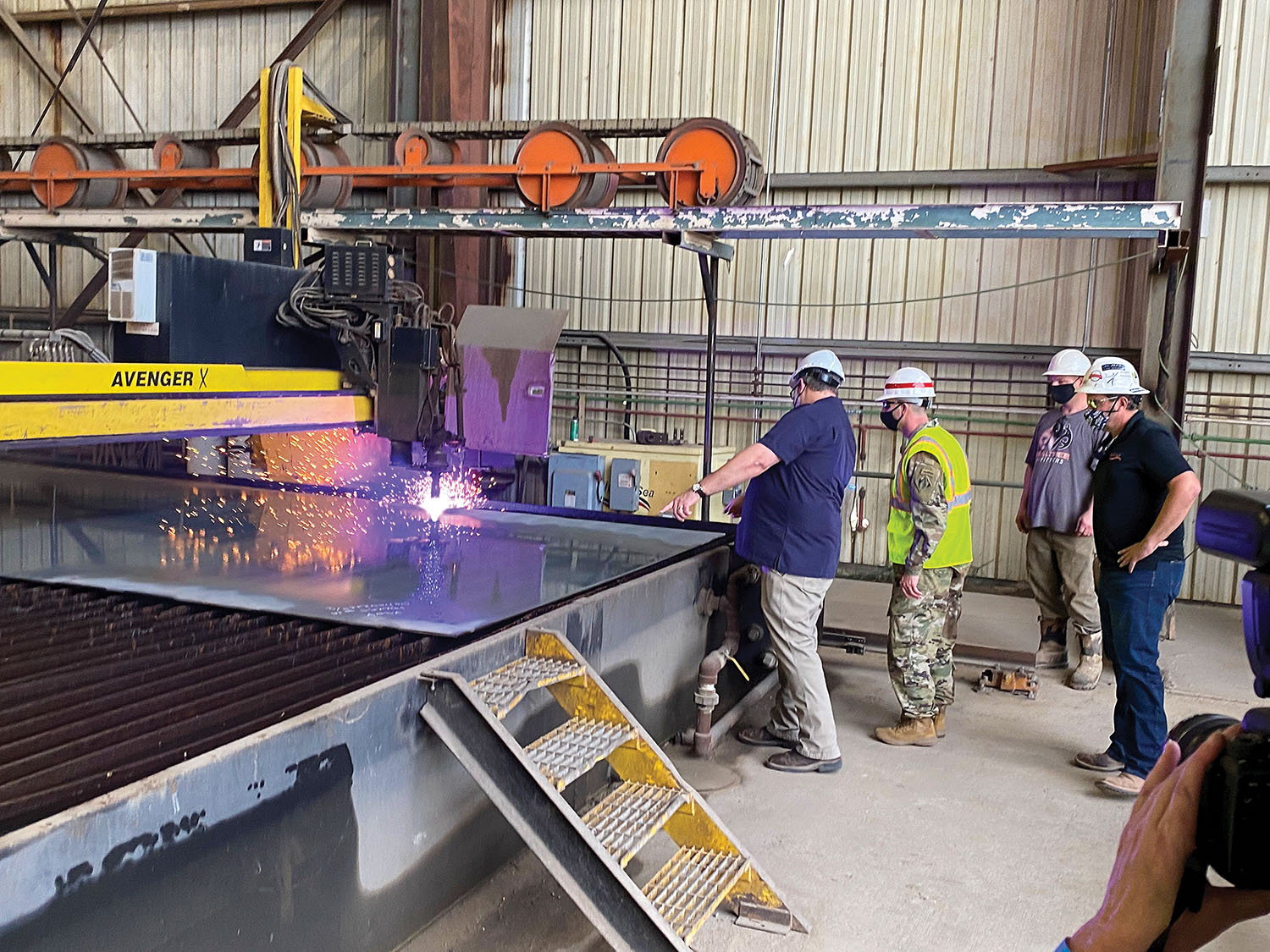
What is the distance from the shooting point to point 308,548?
12.3ft

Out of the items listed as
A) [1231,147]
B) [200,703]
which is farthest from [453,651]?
[1231,147]

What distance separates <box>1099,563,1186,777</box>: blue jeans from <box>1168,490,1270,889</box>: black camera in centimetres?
315

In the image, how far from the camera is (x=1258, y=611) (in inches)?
34.7

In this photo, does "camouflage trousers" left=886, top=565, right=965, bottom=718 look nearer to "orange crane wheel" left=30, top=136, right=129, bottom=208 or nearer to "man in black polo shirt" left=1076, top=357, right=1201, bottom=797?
"man in black polo shirt" left=1076, top=357, right=1201, bottom=797

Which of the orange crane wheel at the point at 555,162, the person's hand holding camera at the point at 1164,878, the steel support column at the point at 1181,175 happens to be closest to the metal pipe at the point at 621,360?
the orange crane wheel at the point at 555,162

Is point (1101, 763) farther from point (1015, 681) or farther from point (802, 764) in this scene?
point (802, 764)

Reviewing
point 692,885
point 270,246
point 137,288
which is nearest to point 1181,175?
point 270,246

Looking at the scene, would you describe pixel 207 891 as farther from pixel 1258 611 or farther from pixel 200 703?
pixel 1258 611

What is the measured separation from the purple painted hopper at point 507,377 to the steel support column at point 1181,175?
3.35 meters

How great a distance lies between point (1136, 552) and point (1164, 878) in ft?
10.3

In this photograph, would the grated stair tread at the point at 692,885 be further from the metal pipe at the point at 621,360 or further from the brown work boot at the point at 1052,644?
the metal pipe at the point at 621,360

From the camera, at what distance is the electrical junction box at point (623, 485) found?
23.6 ft

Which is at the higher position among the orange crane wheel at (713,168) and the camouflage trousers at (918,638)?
the orange crane wheel at (713,168)

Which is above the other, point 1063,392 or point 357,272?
point 357,272
